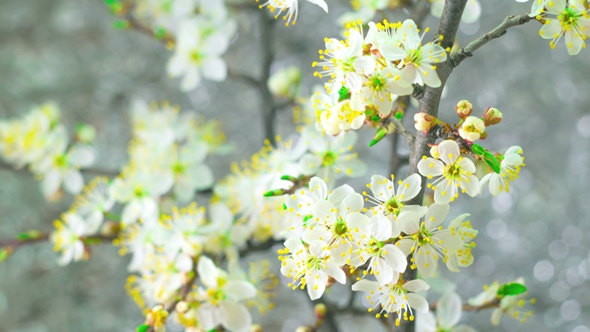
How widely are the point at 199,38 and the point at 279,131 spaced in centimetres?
21

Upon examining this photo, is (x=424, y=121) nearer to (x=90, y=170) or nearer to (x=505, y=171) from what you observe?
(x=505, y=171)

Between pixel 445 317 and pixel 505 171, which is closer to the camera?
pixel 505 171

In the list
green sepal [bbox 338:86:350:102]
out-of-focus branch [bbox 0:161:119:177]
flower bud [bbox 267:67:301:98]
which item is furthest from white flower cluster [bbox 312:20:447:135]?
out-of-focus branch [bbox 0:161:119:177]

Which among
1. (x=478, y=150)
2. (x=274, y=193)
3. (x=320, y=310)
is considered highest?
(x=478, y=150)

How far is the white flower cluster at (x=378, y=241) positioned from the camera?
1.11 feet

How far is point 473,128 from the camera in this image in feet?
1.06

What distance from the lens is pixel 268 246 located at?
0.55 meters

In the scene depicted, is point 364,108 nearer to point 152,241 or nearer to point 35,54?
point 152,241

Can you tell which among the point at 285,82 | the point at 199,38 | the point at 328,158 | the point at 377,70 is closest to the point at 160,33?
the point at 199,38

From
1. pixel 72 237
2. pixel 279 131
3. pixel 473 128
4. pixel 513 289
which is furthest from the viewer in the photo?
pixel 279 131

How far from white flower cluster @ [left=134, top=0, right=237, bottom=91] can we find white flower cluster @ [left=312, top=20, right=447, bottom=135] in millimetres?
319

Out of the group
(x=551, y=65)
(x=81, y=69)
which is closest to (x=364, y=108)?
(x=551, y=65)

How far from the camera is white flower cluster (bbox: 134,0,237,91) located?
650 mm

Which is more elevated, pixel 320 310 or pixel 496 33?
pixel 496 33
